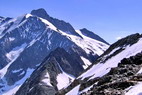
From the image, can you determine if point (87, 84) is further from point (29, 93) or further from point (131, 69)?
point (29, 93)

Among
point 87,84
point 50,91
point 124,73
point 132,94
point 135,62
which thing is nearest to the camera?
point 132,94

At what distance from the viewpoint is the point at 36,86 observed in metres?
199

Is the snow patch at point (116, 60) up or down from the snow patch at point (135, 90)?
up

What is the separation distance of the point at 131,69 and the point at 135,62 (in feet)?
26.8

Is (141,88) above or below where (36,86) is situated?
below

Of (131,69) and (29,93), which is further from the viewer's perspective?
(29,93)

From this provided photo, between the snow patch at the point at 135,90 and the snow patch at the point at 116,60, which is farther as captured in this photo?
Answer: the snow patch at the point at 116,60

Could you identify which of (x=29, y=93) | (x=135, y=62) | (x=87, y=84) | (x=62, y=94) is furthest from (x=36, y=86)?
(x=135, y=62)

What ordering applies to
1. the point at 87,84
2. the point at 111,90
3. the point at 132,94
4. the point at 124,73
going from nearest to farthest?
the point at 132,94, the point at 111,90, the point at 124,73, the point at 87,84

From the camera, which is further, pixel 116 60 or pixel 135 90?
pixel 116 60

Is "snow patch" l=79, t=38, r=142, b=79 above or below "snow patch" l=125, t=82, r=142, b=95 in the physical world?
above

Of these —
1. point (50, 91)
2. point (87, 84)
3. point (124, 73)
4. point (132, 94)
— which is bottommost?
point (132, 94)

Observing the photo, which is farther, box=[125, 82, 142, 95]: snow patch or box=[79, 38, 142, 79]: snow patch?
box=[79, 38, 142, 79]: snow patch

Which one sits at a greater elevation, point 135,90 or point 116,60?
point 116,60
